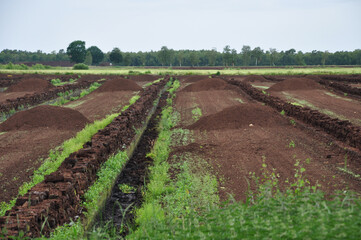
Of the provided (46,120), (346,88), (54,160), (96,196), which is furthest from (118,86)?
(96,196)

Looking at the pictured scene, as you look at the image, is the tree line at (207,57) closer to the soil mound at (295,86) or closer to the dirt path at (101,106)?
the soil mound at (295,86)

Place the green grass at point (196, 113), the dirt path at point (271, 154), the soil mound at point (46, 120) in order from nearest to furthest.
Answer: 1. the dirt path at point (271, 154)
2. the soil mound at point (46, 120)
3. the green grass at point (196, 113)

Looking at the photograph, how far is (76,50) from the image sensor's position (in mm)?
116562

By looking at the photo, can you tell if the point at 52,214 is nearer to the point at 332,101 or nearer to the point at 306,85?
the point at 332,101

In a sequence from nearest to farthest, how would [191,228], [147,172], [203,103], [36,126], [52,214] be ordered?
[191,228] → [52,214] → [147,172] → [36,126] → [203,103]

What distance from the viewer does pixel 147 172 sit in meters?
9.52

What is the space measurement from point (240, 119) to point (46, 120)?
815cm

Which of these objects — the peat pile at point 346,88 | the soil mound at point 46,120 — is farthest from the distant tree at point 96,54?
the soil mound at point 46,120

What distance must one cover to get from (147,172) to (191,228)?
5.41 m

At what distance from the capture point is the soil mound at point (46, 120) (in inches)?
554

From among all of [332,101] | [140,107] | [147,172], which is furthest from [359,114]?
[147,172]

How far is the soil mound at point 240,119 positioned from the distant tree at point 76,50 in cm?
11043

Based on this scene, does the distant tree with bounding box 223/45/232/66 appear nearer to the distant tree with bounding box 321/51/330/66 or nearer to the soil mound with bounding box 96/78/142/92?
the distant tree with bounding box 321/51/330/66

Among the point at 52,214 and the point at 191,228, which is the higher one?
the point at 191,228
